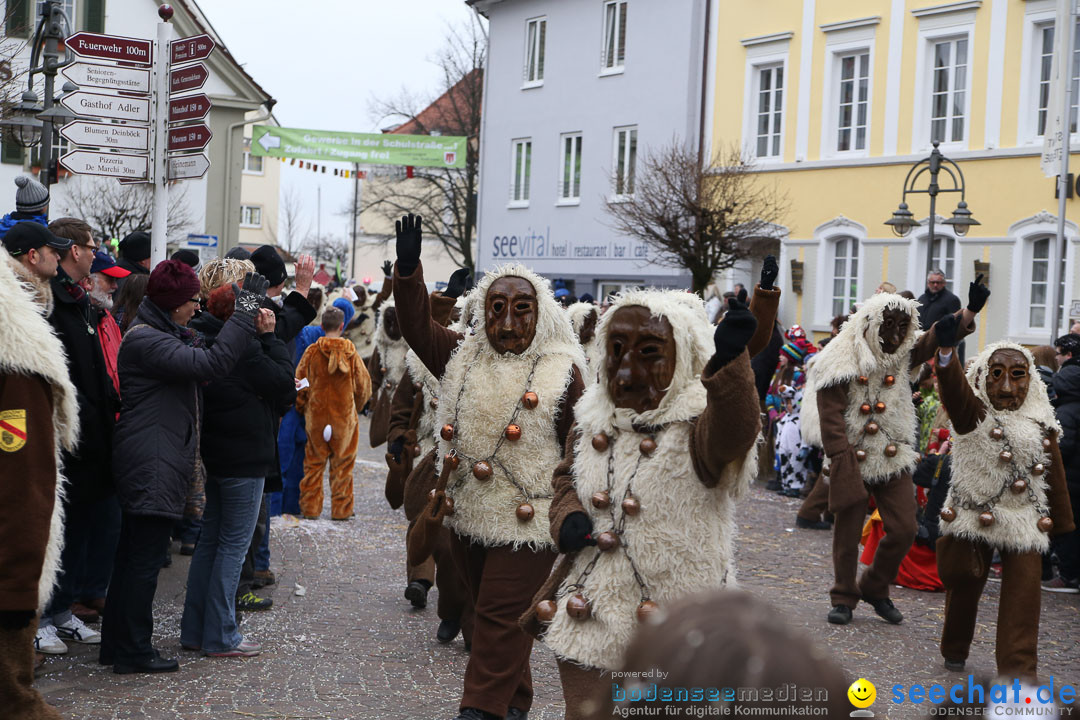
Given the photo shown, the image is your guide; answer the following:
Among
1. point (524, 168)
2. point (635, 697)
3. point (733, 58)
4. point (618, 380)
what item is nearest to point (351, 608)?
point (618, 380)

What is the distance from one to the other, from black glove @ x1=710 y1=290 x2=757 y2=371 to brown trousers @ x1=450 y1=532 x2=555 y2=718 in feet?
6.21

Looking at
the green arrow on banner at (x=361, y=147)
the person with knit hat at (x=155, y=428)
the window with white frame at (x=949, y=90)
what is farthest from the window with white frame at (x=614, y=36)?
the person with knit hat at (x=155, y=428)

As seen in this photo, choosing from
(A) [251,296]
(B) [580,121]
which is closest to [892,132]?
(B) [580,121]

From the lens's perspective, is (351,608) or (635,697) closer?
(635,697)

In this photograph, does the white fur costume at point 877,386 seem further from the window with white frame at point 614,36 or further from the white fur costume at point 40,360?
the window with white frame at point 614,36

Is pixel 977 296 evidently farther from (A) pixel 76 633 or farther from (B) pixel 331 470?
(B) pixel 331 470

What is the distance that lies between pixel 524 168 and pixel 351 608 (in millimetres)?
25019

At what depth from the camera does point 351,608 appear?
7562 millimetres

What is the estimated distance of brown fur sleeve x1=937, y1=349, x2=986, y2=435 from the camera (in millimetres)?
6293

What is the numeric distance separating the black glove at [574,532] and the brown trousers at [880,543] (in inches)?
170

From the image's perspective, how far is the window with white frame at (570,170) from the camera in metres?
29.7

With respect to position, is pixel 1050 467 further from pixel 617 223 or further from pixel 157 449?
pixel 617 223

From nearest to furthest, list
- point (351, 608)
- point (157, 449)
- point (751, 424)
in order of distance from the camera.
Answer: point (751, 424), point (157, 449), point (351, 608)

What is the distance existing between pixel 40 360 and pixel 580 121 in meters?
26.1
